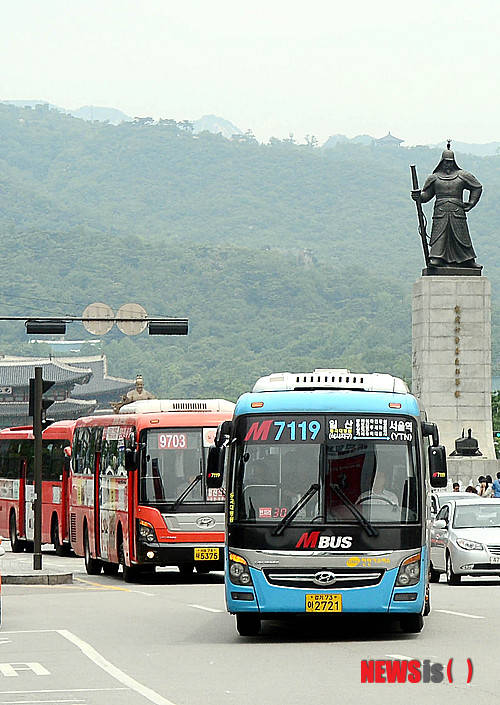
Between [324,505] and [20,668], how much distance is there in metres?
3.52

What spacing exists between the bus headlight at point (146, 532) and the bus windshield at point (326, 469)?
8.96m

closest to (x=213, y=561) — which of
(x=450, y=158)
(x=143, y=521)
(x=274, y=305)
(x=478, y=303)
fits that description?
(x=143, y=521)

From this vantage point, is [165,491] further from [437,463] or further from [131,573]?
[437,463]

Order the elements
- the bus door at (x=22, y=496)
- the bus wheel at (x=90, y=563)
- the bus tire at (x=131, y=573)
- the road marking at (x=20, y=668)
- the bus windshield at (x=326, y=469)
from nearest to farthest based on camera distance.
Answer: the road marking at (x=20, y=668) < the bus windshield at (x=326, y=469) < the bus tire at (x=131, y=573) < the bus wheel at (x=90, y=563) < the bus door at (x=22, y=496)

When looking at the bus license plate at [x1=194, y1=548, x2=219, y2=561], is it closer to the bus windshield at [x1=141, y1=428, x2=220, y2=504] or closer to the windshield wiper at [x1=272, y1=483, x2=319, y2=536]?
the bus windshield at [x1=141, y1=428, x2=220, y2=504]

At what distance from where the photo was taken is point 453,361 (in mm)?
49844

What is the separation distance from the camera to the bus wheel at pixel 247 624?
15492mm

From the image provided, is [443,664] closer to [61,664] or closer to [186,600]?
[61,664]

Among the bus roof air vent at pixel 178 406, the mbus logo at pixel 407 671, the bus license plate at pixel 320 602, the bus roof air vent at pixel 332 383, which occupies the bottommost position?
the mbus logo at pixel 407 671

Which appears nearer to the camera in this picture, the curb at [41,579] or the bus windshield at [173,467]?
the bus windshield at [173,467]

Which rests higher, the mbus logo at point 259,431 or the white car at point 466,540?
the mbus logo at point 259,431

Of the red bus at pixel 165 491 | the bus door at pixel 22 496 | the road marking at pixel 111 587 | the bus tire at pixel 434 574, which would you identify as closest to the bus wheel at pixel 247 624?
the road marking at pixel 111 587

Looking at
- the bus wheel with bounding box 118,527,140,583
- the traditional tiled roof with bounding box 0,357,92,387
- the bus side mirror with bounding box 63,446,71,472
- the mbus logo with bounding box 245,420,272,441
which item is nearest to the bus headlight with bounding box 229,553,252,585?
the mbus logo with bounding box 245,420,272,441

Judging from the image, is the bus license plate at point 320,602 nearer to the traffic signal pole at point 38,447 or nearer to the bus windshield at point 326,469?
the bus windshield at point 326,469
